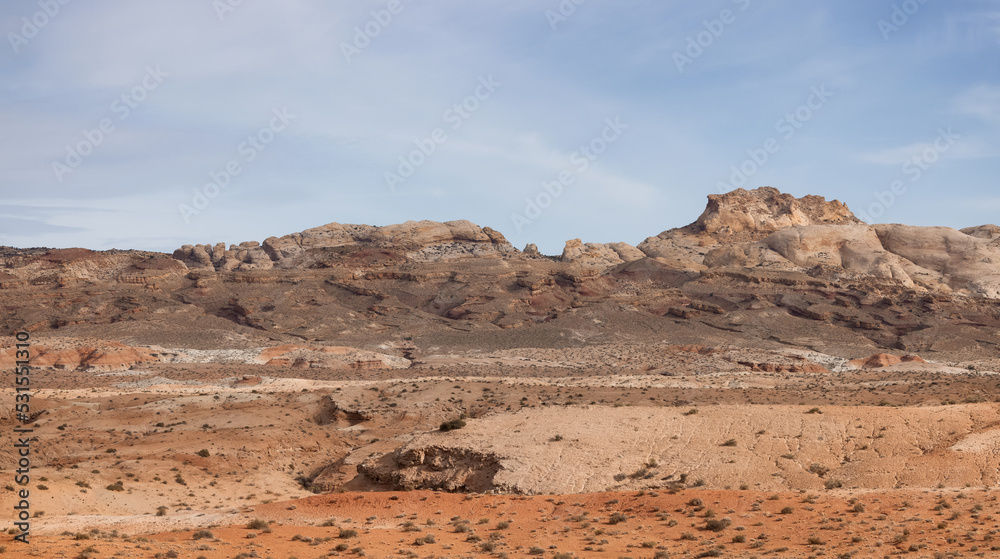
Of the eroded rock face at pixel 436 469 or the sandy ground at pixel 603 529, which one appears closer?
the sandy ground at pixel 603 529

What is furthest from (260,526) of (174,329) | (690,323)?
(690,323)

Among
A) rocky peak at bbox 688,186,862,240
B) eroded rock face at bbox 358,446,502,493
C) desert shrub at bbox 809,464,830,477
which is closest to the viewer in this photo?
desert shrub at bbox 809,464,830,477

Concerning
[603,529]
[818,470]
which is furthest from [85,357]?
[818,470]

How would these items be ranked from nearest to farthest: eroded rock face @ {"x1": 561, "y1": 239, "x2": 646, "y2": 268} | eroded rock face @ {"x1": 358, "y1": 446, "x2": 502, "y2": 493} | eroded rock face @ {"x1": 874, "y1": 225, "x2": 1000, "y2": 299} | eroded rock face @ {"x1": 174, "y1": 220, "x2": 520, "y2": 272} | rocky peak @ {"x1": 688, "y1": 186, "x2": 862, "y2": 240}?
eroded rock face @ {"x1": 358, "y1": 446, "x2": 502, "y2": 493}
eroded rock face @ {"x1": 874, "y1": 225, "x2": 1000, "y2": 299}
eroded rock face @ {"x1": 174, "y1": 220, "x2": 520, "y2": 272}
eroded rock face @ {"x1": 561, "y1": 239, "x2": 646, "y2": 268}
rocky peak @ {"x1": 688, "y1": 186, "x2": 862, "y2": 240}

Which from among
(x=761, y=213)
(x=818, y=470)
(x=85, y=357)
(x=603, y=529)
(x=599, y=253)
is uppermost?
(x=761, y=213)

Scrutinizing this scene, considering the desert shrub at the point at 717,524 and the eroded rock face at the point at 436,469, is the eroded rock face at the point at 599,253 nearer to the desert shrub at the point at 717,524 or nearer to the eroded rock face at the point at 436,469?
the eroded rock face at the point at 436,469

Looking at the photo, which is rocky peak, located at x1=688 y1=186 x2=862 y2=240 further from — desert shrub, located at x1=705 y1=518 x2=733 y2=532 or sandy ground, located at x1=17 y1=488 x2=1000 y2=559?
desert shrub, located at x1=705 y1=518 x2=733 y2=532

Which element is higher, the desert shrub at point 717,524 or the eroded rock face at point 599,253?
the eroded rock face at point 599,253

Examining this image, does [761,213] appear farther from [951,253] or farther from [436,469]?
[436,469]

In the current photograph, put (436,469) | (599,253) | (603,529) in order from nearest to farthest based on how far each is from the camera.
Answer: (603,529), (436,469), (599,253)

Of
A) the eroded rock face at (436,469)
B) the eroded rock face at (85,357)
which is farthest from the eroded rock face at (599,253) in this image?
the eroded rock face at (436,469)

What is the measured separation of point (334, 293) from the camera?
314 ft

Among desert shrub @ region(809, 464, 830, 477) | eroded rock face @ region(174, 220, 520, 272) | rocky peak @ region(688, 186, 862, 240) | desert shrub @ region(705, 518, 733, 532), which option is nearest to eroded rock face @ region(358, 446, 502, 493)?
desert shrub @ region(705, 518, 733, 532)

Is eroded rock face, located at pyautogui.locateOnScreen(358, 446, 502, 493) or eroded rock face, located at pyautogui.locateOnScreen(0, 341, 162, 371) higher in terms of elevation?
eroded rock face, located at pyautogui.locateOnScreen(0, 341, 162, 371)
